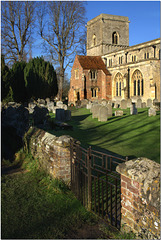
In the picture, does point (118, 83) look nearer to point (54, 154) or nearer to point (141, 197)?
point (54, 154)

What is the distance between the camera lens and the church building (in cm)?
2917

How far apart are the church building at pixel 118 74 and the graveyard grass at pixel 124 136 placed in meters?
14.4

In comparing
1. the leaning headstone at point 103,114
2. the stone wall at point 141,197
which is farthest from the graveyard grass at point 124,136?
the stone wall at point 141,197

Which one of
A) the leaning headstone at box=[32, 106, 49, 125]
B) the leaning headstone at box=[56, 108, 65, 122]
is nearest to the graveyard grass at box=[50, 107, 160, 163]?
the leaning headstone at box=[32, 106, 49, 125]

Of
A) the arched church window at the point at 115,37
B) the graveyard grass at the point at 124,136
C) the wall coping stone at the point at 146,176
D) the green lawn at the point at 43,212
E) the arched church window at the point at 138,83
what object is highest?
the arched church window at the point at 115,37

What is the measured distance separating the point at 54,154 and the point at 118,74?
30594 millimetres

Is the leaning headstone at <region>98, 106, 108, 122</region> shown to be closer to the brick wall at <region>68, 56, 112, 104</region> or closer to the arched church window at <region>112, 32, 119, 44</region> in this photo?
the brick wall at <region>68, 56, 112, 104</region>

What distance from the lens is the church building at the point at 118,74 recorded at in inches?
1148

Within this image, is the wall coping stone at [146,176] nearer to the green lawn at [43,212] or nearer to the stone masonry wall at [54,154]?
the green lawn at [43,212]

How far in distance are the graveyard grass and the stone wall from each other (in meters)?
4.88

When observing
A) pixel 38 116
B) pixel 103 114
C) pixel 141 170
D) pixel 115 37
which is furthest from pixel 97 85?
pixel 141 170

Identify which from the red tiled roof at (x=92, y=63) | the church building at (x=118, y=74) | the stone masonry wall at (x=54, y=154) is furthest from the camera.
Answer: the red tiled roof at (x=92, y=63)

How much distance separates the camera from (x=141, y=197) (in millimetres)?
2992

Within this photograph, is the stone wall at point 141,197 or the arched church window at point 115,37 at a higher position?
the arched church window at point 115,37
